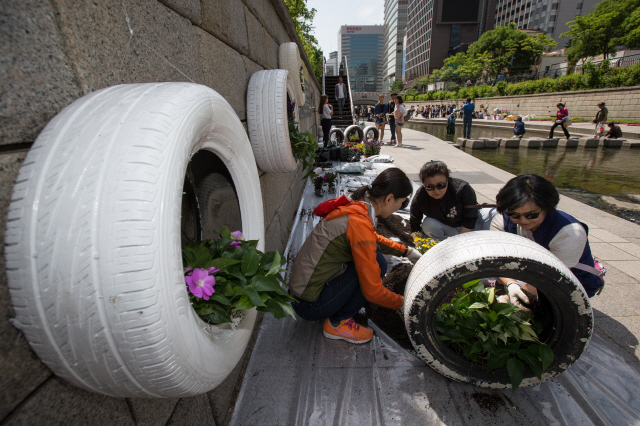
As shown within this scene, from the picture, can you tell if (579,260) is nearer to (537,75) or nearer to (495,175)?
(495,175)

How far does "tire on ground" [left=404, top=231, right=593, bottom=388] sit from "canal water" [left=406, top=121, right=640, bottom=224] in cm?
481

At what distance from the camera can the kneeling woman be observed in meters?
1.93

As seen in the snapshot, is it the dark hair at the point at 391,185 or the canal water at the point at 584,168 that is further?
the canal water at the point at 584,168

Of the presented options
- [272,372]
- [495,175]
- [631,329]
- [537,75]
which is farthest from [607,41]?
[272,372]

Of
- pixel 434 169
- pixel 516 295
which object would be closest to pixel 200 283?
pixel 516 295

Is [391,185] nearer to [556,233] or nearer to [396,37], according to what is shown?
[556,233]

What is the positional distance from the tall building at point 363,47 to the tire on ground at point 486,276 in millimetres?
184910

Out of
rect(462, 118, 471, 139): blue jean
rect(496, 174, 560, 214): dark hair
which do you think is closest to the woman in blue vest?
rect(496, 174, 560, 214): dark hair

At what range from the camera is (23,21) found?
27.6 inches

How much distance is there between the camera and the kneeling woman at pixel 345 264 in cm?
193

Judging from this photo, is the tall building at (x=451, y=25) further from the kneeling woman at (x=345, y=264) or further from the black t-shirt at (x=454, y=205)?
the kneeling woman at (x=345, y=264)

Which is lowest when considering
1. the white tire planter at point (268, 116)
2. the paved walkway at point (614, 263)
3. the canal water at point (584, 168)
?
the canal water at point (584, 168)

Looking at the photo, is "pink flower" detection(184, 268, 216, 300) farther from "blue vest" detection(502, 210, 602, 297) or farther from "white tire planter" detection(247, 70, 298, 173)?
"blue vest" detection(502, 210, 602, 297)

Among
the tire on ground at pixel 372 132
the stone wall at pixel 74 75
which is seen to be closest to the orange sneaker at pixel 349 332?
the stone wall at pixel 74 75
